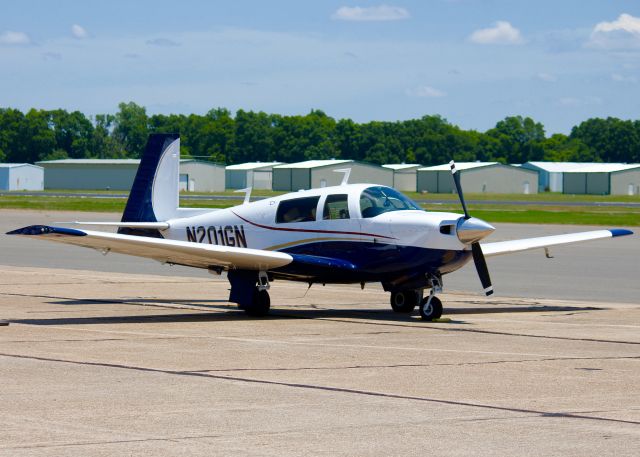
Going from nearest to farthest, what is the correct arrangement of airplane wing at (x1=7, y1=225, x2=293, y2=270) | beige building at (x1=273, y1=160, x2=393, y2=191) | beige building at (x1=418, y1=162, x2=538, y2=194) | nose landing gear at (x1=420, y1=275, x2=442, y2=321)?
airplane wing at (x1=7, y1=225, x2=293, y2=270) < nose landing gear at (x1=420, y1=275, x2=442, y2=321) < beige building at (x1=273, y1=160, x2=393, y2=191) < beige building at (x1=418, y1=162, x2=538, y2=194)

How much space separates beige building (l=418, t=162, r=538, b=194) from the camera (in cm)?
12781

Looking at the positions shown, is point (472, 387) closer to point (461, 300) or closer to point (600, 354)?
point (600, 354)

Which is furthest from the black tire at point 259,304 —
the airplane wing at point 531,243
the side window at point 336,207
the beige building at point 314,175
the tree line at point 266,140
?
the tree line at point 266,140

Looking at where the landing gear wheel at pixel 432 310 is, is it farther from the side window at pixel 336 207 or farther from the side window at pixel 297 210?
the side window at pixel 297 210

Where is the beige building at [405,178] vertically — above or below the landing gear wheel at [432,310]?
above

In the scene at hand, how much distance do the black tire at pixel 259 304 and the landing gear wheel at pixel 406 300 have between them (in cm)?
209

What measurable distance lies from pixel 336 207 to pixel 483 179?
11572 cm

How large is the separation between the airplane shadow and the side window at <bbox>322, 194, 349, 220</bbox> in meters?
1.55

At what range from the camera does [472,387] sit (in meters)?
10.6

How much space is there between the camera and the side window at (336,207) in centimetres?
1741

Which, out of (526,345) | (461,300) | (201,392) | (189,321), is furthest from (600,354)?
(461,300)

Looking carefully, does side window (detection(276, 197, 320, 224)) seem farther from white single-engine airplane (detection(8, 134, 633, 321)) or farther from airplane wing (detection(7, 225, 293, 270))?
airplane wing (detection(7, 225, 293, 270))

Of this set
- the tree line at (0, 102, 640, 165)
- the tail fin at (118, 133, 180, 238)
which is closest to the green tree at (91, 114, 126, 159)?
the tree line at (0, 102, 640, 165)

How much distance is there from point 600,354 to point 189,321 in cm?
622
